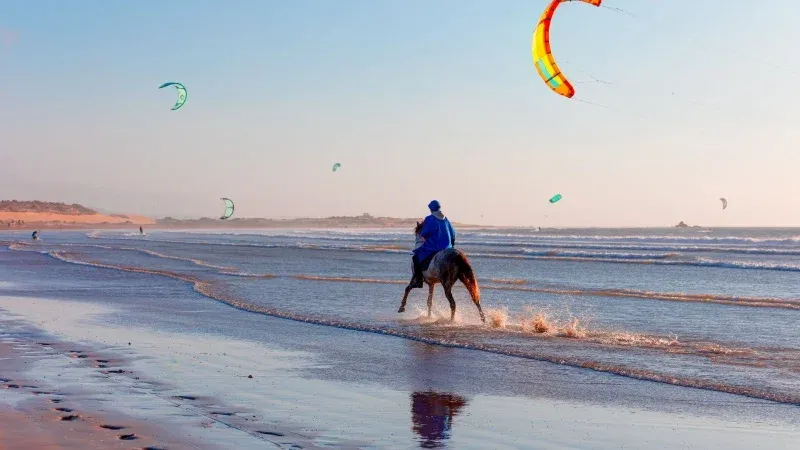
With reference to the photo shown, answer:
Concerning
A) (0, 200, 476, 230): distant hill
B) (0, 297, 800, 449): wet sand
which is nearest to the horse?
(0, 297, 800, 449): wet sand

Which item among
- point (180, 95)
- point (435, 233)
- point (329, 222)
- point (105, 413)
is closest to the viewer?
point (105, 413)

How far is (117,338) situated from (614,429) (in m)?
7.07

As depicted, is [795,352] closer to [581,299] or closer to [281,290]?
[581,299]

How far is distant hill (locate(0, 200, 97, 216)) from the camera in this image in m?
141

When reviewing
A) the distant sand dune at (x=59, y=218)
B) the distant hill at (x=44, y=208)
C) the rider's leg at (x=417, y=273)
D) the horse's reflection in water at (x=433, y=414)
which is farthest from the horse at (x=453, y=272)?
the distant hill at (x=44, y=208)

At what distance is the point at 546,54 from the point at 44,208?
144 metres

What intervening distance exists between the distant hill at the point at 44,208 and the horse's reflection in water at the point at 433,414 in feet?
461

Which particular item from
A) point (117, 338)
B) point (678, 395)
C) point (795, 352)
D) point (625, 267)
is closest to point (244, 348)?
point (117, 338)

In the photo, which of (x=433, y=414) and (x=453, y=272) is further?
(x=453, y=272)

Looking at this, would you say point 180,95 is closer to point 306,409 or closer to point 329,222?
point 306,409

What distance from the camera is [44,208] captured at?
147 meters

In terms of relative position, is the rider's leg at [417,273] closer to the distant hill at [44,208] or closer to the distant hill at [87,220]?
the distant hill at [87,220]

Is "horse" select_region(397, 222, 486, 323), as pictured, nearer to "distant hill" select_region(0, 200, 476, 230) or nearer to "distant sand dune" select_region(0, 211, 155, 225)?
"distant hill" select_region(0, 200, 476, 230)

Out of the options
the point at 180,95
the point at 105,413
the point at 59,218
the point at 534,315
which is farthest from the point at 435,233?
the point at 59,218
